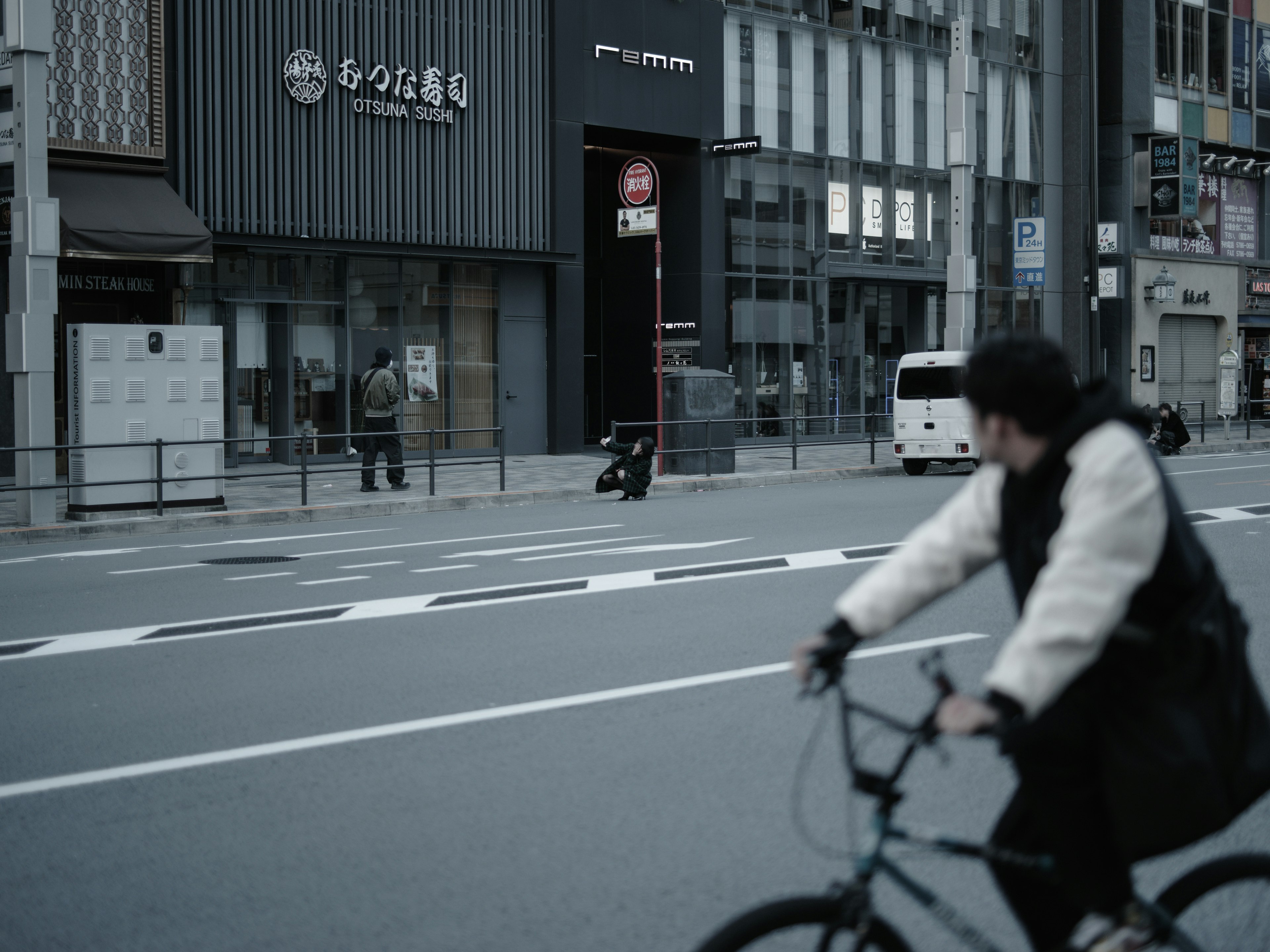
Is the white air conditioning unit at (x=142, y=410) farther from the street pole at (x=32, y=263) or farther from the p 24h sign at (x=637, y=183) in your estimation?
the p 24h sign at (x=637, y=183)

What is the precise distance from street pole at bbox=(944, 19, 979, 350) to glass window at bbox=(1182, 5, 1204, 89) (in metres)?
18.2

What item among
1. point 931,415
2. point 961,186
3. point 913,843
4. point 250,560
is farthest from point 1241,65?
point 913,843

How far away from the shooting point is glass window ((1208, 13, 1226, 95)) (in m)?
42.6

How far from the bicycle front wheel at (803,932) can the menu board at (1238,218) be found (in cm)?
4425

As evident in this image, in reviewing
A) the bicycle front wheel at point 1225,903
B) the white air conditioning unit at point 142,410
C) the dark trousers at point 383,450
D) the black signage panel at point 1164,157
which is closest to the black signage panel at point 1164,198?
the black signage panel at point 1164,157

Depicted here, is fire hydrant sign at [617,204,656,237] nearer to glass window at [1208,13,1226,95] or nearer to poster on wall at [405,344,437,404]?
poster on wall at [405,344,437,404]

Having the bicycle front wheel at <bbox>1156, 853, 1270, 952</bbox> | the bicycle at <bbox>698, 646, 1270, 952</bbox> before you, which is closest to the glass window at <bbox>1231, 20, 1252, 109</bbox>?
the bicycle front wheel at <bbox>1156, 853, 1270, 952</bbox>

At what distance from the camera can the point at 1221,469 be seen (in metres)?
22.3

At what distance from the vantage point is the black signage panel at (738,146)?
28109 millimetres

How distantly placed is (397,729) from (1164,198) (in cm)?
3838

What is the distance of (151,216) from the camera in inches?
790

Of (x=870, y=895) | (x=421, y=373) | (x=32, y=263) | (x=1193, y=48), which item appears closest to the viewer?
(x=870, y=895)

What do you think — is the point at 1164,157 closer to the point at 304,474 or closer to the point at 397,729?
the point at 304,474

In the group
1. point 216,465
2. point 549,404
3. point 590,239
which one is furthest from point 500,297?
point 216,465
